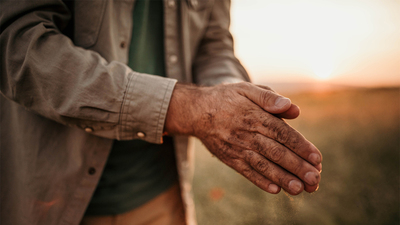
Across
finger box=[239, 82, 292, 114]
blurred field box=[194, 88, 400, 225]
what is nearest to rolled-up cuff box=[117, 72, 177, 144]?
finger box=[239, 82, 292, 114]

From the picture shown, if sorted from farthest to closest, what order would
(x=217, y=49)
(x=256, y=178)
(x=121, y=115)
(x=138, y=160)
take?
1. (x=217, y=49)
2. (x=138, y=160)
3. (x=121, y=115)
4. (x=256, y=178)

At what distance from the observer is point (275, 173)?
912 mm

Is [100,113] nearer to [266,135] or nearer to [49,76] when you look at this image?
[49,76]

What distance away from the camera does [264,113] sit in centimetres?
98

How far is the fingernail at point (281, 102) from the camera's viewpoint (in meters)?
0.95

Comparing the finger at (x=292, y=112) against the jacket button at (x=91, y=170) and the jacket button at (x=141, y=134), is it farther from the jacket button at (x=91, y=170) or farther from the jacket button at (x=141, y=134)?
the jacket button at (x=91, y=170)

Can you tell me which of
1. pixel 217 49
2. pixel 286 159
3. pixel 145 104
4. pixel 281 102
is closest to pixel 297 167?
pixel 286 159

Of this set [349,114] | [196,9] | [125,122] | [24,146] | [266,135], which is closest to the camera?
[266,135]

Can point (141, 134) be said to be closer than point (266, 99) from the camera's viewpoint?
No

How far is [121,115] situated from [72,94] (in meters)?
0.25

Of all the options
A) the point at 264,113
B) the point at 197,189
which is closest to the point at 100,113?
the point at 264,113

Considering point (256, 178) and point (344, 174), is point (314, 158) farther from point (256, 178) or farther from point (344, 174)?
point (344, 174)

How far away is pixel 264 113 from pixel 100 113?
32.5 inches

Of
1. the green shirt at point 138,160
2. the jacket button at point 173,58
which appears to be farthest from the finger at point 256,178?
the jacket button at point 173,58
